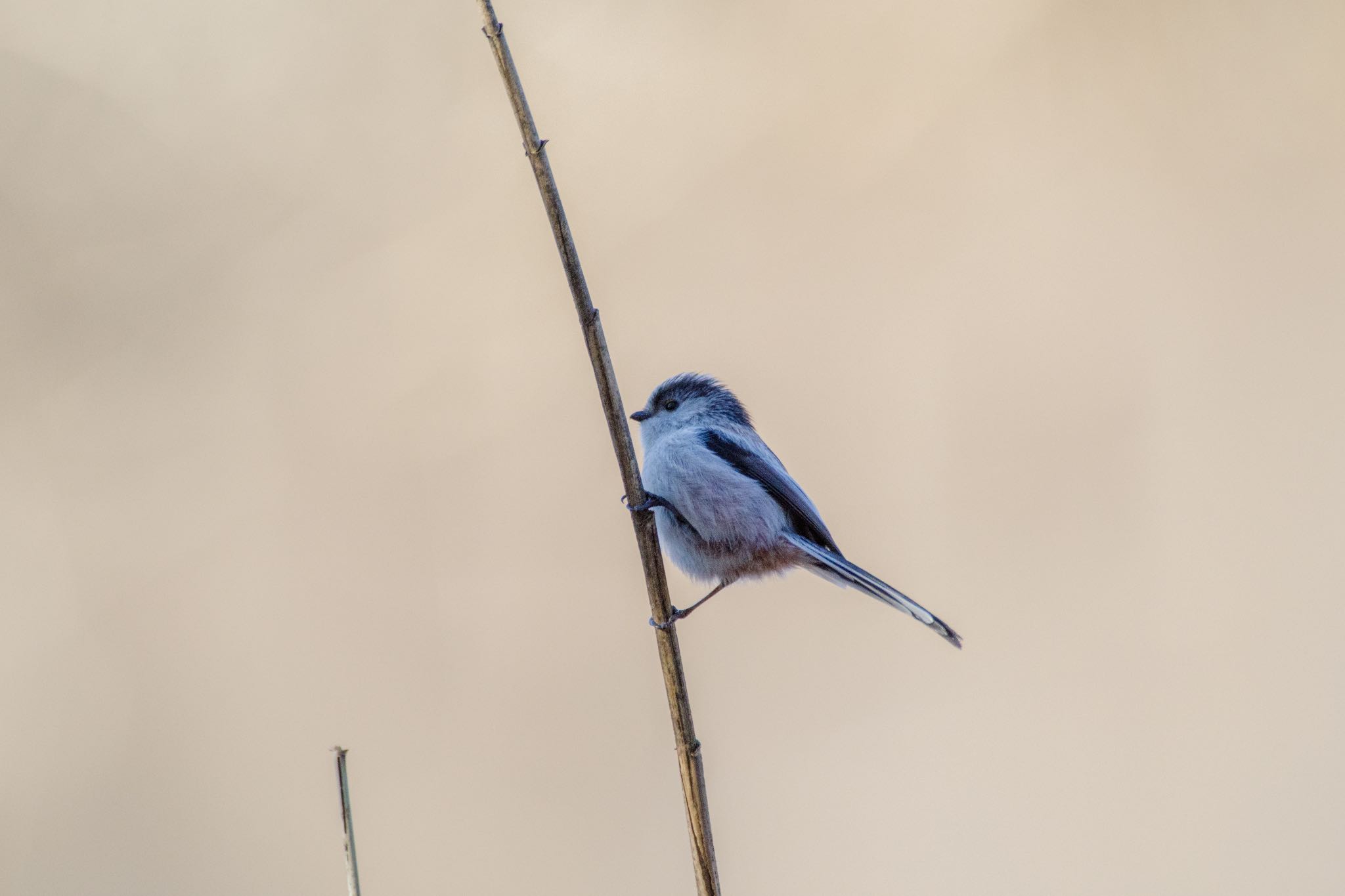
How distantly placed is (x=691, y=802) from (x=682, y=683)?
0.09m

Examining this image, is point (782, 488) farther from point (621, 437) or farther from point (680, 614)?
point (621, 437)

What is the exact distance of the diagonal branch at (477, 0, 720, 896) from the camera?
0.73 metres

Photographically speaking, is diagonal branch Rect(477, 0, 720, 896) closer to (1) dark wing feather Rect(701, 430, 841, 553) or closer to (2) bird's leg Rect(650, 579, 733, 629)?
(2) bird's leg Rect(650, 579, 733, 629)

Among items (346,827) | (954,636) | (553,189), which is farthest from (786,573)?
(346,827)

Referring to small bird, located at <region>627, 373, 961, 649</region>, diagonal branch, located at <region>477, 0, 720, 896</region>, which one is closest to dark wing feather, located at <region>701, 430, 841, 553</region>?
small bird, located at <region>627, 373, 961, 649</region>

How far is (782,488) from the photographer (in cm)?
144

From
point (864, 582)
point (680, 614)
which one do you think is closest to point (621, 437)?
point (680, 614)

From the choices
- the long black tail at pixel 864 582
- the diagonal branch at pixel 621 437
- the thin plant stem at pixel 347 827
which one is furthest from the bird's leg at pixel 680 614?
the thin plant stem at pixel 347 827

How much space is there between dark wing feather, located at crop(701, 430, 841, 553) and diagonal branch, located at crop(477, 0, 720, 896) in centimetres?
60

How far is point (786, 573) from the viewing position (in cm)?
143

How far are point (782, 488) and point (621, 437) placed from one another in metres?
0.66

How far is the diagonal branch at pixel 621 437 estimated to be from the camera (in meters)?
0.73

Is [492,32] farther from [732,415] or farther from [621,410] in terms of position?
[732,415]

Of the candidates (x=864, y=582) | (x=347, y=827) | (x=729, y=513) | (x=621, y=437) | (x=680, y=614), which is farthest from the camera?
(x=729, y=513)
